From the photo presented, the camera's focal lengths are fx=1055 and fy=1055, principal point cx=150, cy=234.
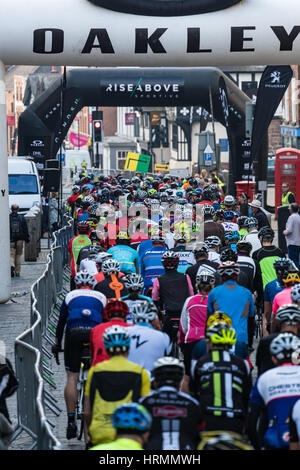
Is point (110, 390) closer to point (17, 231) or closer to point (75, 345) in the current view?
point (75, 345)

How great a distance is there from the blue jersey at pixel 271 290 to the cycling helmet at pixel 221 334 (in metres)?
4.01

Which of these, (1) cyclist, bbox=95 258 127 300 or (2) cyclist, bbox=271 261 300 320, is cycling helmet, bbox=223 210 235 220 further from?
(1) cyclist, bbox=95 258 127 300

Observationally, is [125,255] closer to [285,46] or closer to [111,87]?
[285,46]

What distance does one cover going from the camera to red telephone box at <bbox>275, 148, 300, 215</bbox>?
34.2 meters

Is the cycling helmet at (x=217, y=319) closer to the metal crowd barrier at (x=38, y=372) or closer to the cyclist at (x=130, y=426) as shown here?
the metal crowd barrier at (x=38, y=372)

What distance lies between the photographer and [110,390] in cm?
748

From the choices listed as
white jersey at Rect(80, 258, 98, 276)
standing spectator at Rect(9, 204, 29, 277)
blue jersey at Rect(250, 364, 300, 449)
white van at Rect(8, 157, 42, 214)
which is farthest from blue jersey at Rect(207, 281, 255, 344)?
white van at Rect(8, 157, 42, 214)

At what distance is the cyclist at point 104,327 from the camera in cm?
883

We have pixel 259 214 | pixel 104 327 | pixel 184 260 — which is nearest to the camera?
pixel 104 327

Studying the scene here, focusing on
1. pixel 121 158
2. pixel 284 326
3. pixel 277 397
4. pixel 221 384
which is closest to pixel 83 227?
pixel 284 326

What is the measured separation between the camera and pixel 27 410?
9961mm

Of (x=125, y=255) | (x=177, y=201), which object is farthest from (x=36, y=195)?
(x=125, y=255)

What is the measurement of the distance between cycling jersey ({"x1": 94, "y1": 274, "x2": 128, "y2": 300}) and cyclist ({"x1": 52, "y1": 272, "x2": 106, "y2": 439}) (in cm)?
85

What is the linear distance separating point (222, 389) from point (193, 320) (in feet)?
10.3
